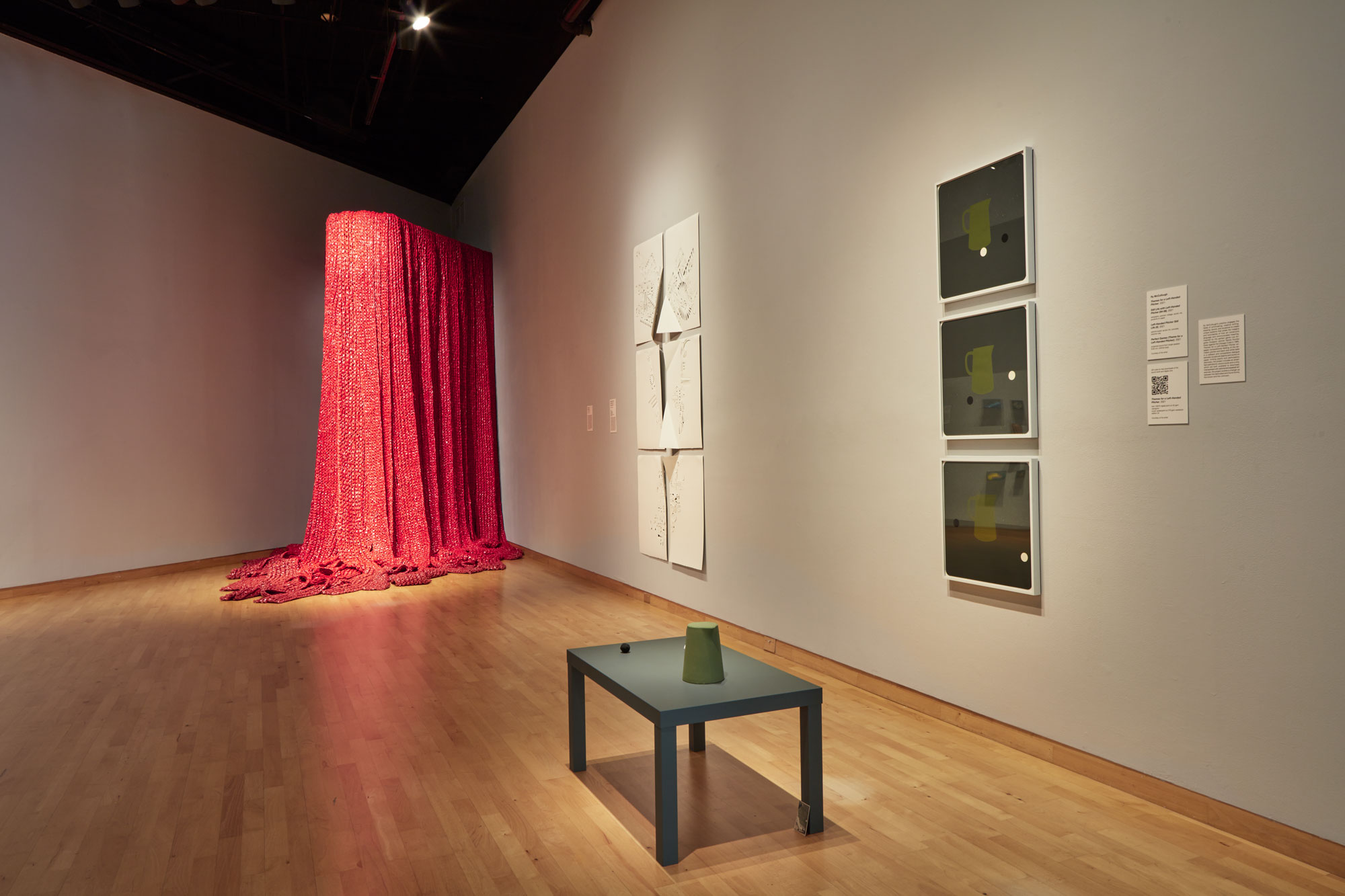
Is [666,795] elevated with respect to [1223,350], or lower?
lower

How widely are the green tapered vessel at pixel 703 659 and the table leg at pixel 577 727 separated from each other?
1.77ft

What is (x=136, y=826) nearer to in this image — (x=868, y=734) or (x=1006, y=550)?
(x=868, y=734)

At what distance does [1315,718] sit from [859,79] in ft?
8.69

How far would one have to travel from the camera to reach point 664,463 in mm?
5281

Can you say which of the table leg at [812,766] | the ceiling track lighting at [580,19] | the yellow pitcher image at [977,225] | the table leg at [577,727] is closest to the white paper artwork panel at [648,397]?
the ceiling track lighting at [580,19]

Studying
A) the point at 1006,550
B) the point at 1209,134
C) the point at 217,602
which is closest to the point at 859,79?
the point at 1209,134

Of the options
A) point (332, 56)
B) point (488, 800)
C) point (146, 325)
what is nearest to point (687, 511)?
point (488, 800)

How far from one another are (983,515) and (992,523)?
0.05 meters

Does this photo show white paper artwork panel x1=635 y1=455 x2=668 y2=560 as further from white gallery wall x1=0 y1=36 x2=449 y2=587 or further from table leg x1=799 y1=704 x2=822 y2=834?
white gallery wall x1=0 y1=36 x2=449 y2=587

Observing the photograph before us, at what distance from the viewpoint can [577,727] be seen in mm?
2781

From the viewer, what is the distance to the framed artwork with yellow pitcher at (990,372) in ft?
9.05

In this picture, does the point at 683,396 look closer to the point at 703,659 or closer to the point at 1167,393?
the point at 703,659

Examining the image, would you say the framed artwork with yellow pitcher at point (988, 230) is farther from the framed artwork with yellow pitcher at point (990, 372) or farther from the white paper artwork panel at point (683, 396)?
the white paper artwork panel at point (683, 396)

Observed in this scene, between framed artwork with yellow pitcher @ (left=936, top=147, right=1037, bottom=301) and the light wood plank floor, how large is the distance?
153 centimetres
